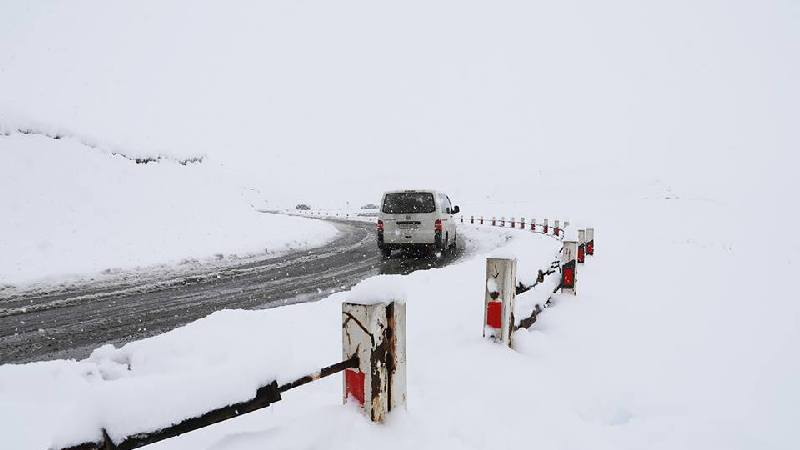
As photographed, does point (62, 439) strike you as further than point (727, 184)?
No


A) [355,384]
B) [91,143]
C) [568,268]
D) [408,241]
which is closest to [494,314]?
[355,384]

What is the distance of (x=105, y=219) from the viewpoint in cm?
1459

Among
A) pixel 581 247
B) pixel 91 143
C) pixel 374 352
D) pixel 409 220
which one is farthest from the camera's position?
pixel 91 143

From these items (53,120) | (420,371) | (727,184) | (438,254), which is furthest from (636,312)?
(727,184)

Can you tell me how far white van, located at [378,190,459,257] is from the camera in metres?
12.9

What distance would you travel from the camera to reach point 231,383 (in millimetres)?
1910

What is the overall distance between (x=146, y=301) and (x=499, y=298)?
602 centimetres

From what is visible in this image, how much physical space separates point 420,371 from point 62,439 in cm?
275

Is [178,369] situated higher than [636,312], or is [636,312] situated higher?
[178,369]

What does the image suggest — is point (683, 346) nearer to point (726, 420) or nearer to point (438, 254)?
point (726, 420)

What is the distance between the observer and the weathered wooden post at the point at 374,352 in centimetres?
251

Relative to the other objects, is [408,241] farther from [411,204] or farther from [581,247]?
[581,247]

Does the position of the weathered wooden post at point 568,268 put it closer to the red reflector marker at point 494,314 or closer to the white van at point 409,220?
the red reflector marker at point 494,314

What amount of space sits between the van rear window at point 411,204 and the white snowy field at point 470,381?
613cm
